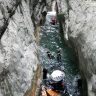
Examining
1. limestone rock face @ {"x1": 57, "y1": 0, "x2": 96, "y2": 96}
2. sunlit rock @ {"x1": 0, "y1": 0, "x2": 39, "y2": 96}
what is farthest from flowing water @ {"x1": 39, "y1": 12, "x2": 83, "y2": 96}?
sunlit rock @ {"x1": 0, "y1": 0, "x2": 39, "y2": 96}

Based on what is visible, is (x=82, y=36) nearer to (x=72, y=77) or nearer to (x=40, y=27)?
(x=72, y=77)

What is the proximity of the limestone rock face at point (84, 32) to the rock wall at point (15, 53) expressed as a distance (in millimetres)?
3526

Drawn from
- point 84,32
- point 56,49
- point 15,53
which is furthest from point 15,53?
point 56,49

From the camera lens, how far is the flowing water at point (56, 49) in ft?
71.9

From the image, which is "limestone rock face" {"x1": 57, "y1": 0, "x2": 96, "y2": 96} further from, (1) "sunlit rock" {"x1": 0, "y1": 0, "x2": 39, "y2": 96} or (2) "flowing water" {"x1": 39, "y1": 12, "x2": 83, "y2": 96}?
(1) "sunlit rock" {"x1": 0, "y1": 0, "x2": 39, "y2": 96}

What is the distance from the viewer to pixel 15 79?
15.4m

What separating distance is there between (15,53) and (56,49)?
9926mm

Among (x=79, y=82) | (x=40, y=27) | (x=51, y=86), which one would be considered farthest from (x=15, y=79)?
(x=40, y=27)

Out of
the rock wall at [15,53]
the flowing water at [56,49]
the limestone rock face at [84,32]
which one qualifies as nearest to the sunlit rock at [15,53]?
the rock wall at [15,53]

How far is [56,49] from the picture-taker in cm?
2550

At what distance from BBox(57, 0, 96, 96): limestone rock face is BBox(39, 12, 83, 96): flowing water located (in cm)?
182

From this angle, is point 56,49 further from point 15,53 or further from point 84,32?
point 15,53

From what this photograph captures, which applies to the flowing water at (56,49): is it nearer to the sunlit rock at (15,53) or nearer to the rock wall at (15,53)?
the rock wall at (15,53)

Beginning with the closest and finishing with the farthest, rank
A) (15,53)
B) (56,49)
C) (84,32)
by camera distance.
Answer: (15,53) → (84,32) → (56,49)
